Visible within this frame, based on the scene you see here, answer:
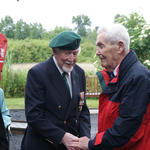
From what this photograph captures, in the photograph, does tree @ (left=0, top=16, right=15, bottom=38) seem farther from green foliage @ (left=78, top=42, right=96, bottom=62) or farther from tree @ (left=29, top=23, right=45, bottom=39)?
green foliage @ (left=78, top=42, right=96, bottom=62)

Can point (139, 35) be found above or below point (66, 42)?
below

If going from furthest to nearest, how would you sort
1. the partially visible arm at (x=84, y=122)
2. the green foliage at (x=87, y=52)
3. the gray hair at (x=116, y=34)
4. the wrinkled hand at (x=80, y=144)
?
the green foliage at (x=87, y=52) < the partially visible arm at (x=84, y=122) < the wrinkled hand at (x=80, y=144) < the gray hair at (x=116, y=34)

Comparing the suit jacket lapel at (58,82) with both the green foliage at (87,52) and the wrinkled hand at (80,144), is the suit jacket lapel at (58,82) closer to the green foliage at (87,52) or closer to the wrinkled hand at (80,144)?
the wrinkled hand at (80,144)

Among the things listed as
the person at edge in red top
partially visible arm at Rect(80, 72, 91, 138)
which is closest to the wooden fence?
partially visible arm at Rect(80, 72, 91, 138)

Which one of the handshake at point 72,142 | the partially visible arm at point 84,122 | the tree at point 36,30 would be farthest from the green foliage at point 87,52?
the handshake at point 72,142

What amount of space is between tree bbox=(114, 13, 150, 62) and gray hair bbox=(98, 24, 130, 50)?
340 inches

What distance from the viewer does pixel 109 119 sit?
79.0 inches

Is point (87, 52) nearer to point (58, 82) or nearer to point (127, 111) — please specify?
point (58, 82)

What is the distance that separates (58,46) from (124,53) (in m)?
0.71

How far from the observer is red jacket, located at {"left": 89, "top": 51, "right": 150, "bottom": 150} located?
5.97ft

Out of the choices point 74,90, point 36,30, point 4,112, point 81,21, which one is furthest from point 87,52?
point 81,21

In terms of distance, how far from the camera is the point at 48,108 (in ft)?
8.01

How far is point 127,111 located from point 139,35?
939 centimetres

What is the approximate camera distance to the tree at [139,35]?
10.6m
